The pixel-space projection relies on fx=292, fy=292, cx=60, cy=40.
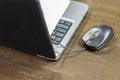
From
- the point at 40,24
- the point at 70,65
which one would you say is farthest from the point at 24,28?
the point at 70,65

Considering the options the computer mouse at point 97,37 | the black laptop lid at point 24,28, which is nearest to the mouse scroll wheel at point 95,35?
the computer mouse at point 97,37

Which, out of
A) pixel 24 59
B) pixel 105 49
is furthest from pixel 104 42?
pixel 24 59

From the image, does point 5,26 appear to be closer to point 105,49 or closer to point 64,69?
point 64,69

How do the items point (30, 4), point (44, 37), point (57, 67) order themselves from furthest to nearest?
1. point (57, 67)
2. point (44, 37)
3. point (30, 4)

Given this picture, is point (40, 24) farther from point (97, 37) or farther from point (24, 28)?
point (97, 37)

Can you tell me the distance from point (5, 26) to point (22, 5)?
0.16 m

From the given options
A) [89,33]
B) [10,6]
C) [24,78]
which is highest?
[10,6]

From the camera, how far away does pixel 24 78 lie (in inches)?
35.7

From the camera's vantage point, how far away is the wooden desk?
2.94 ft

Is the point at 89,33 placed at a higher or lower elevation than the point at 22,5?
lower

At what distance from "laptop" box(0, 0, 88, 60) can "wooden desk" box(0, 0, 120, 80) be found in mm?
24

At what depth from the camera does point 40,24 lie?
2.55 feet

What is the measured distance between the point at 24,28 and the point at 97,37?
0.25 m

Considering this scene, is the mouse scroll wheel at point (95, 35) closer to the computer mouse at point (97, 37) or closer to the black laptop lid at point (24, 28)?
the computer mouse at point (97, 37)
